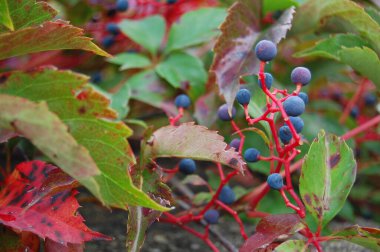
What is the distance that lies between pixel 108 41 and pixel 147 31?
0.32ft

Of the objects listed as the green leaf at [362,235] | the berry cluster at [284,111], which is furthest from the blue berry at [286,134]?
the green leaf at [362,235]

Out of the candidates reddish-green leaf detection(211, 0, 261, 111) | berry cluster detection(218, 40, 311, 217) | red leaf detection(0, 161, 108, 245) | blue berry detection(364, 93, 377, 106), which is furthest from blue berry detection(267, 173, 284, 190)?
blue berry detection(364, 93, 377, 106)

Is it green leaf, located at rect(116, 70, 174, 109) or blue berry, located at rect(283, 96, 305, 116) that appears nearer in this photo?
blue berry, located at rect(283, 96, 305, 116)

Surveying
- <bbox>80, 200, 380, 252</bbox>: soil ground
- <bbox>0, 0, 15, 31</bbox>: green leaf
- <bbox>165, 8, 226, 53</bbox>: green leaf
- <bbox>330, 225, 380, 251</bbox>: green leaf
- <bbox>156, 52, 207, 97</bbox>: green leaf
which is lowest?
<bbox>80, 200, 380, 252</bbox>: soil ground

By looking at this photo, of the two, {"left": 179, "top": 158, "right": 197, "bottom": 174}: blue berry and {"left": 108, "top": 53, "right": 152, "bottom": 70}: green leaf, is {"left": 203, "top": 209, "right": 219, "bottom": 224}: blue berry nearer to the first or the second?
{"left": 179, "top": 158, "right": 197, "bottom": 174}: blue berry

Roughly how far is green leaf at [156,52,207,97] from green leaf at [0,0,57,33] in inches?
18.1

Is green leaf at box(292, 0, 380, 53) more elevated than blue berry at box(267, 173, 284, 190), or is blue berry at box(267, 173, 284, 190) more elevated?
green leaf at box(292, 0, 380, 53)

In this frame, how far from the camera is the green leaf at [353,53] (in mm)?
858

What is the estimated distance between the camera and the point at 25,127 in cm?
51

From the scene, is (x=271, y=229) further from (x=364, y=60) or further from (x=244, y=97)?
(x=364, y=60)

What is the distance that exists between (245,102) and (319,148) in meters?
0.11

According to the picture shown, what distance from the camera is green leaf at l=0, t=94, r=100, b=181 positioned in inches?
19.8

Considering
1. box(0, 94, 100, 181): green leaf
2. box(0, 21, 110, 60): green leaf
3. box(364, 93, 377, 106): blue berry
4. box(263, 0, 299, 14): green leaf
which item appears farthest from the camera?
box(364, 93, 377, 106): blue berry

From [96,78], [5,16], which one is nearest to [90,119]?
[5,16]
